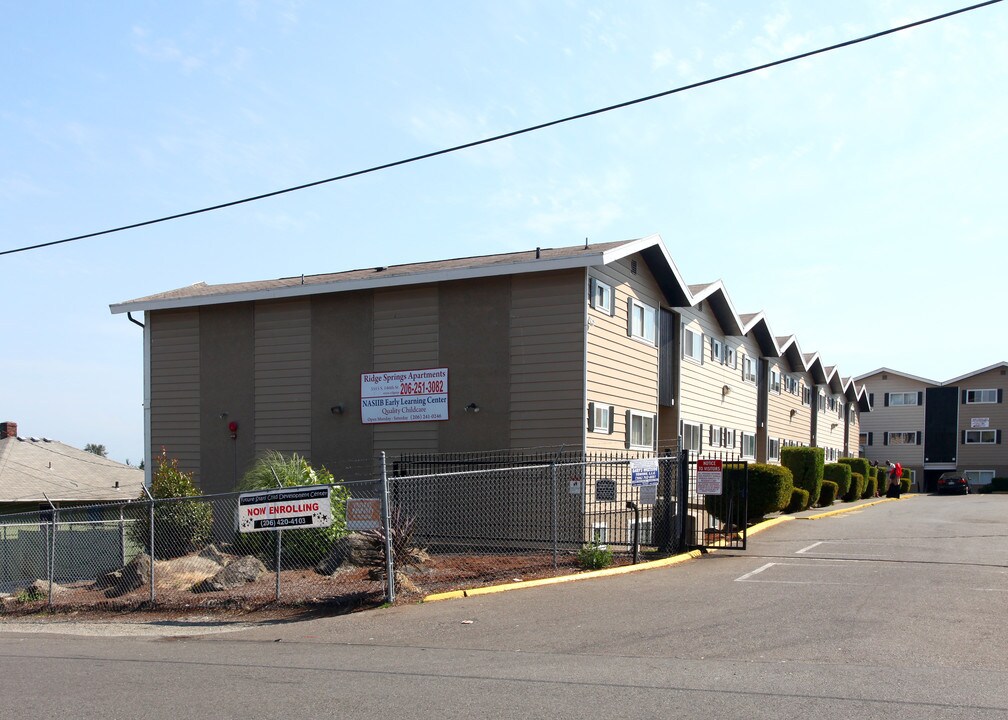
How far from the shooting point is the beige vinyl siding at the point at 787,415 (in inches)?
1383

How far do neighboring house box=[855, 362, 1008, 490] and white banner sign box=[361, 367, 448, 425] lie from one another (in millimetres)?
53363

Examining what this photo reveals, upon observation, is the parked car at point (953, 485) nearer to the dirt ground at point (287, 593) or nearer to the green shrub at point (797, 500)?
the green shrub at point (797, 500)

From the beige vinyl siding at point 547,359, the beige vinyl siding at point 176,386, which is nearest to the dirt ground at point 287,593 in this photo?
the beige vinyl siding at point 547,359

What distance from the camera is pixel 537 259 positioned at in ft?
60.7

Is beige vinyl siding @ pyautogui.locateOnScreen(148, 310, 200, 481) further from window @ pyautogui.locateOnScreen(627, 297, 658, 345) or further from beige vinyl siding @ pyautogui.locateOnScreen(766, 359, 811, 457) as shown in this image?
beige vinyl siding @ pyautogui.locateOnScreen(766, 359, 811, 457)

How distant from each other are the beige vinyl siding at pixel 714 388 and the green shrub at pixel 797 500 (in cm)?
269

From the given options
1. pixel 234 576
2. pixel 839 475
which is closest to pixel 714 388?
pixel 839 475

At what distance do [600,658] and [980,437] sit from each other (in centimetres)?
6359

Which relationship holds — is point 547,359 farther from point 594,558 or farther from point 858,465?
point 858,465

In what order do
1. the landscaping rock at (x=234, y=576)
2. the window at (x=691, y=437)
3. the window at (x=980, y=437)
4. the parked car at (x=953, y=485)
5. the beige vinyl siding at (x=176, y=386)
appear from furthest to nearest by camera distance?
the window at (x=980, y=437) → the parked car at (x=953, y=485) → the window at (x=691, y=437) → the beige vinyl siding at (x=176, y=386) → the landscaping rock at (x=234, y=576)

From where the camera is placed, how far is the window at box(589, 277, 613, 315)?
18.7 metres

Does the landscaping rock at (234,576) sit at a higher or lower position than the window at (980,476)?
higher

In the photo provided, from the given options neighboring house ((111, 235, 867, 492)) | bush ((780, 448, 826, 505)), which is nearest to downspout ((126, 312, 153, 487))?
neighboring house ((111, 235, 867, 492))

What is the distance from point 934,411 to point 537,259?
55.8 m
